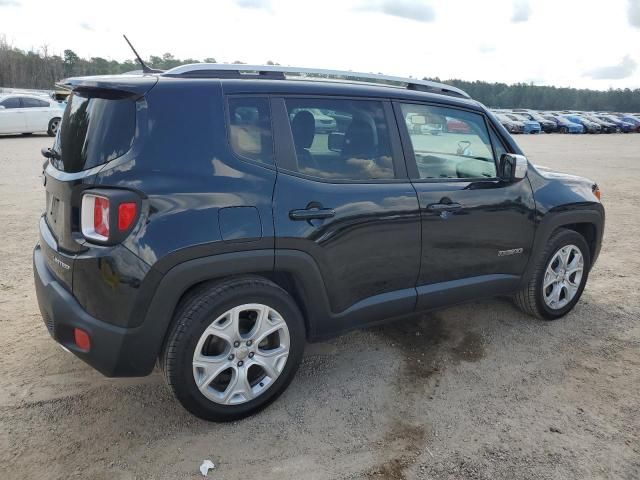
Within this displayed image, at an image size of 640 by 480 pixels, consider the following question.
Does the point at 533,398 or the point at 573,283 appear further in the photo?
the point at 573,283

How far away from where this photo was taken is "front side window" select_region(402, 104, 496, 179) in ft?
11.1

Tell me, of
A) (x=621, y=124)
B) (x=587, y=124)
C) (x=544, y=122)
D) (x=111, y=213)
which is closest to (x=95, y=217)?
(x=111, y=213)

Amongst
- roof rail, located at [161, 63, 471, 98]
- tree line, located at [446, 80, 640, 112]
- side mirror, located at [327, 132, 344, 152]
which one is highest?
tree line, located at [446, 80, 640, 112]

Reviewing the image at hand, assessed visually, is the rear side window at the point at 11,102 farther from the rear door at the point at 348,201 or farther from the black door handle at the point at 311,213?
the black door handle at the point at 311,213

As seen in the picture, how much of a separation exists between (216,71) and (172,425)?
6.46 ft

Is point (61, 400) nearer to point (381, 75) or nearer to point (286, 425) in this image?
point (286, 425)

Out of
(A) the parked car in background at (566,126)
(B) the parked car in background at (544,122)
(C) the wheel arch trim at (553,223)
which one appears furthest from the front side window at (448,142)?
(A) the parked car in background at (566,126)

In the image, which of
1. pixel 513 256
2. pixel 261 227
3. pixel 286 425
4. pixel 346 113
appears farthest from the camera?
pixel 513 256

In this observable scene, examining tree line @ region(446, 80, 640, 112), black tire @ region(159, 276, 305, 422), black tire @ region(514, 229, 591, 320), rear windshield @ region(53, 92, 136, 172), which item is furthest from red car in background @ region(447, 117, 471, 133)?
tree line @ region(446, 80, 640, 112)

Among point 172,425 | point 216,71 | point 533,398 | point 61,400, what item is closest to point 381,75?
point 216,71

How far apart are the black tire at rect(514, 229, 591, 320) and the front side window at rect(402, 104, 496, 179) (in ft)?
2.88

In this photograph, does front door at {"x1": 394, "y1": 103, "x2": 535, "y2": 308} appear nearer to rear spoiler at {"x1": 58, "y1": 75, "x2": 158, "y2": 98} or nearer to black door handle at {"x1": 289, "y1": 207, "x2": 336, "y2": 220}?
black door handle at {"x1": 289, "y1": 207, "x2": 336, "y2": 220}

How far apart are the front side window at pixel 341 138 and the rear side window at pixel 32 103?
58.3ft

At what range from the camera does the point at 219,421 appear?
9.34 feet
